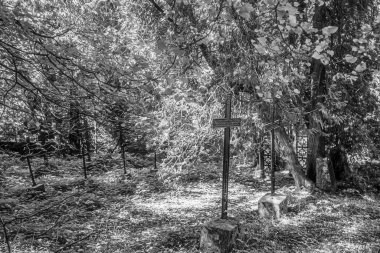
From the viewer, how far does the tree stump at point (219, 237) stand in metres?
5.01

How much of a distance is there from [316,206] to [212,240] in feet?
12.5

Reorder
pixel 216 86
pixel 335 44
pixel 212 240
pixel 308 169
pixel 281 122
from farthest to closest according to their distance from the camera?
pixel 308 169 < pixel 335 44 < pixel 281 122 < pixel 216 86 < pixel 212 240

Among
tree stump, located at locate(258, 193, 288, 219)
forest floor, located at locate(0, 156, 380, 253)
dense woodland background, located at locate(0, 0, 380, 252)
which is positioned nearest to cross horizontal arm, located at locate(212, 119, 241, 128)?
dense woodland background, located at locate(0, 0, 380, 252)

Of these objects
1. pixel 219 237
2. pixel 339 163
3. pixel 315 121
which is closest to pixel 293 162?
pixel 315 121

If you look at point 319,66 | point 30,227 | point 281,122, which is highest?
point 319,66

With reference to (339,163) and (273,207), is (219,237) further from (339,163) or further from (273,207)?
(339,163)

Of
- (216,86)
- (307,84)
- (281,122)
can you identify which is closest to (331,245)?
(281,122)

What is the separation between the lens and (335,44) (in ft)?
28.5

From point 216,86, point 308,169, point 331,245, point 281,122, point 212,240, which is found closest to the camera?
point 212,240

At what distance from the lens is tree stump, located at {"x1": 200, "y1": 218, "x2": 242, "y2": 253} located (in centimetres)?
501

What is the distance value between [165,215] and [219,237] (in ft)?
8.63

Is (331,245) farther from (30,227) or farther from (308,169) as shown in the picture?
(30,227)

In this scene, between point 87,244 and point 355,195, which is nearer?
point 87,244

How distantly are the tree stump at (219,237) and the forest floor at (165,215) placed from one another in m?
0.26
